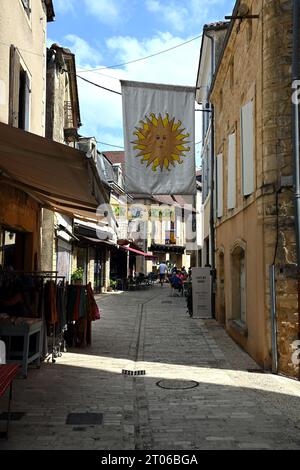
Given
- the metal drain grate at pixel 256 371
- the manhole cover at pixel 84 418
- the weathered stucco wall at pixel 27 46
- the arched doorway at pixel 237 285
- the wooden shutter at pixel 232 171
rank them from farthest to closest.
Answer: the arched doorway at pixel 237 285 < the wooden shutter at pixel 232 171 < the weathered stucco wall at pixel 27 46 < the metal drain grate at pixel 256 371 < the manhole cover at pixel 84 418

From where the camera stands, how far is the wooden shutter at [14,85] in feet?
28.1

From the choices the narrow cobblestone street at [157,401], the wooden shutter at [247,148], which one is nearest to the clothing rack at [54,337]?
the narrow cobblestone street at [157,401]

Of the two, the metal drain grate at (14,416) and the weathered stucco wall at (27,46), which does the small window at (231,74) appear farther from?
the metal drain grate at (14,416)

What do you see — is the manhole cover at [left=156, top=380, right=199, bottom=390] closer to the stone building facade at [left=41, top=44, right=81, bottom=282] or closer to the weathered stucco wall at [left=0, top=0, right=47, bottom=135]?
the weathered stucco wall at [left=0, top=0, right=47, bottom=135]

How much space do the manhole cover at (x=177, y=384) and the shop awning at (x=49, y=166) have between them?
2807 millimetres

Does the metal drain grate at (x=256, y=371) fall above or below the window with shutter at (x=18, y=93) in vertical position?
below

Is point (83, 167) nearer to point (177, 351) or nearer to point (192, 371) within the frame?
point (192, 371)

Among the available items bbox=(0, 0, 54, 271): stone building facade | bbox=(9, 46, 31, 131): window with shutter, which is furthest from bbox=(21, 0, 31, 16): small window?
Answer: bbox=(9, 46, 31, 131): window with shutter

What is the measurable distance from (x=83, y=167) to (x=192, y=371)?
12.5 ft

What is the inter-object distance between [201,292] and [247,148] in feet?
22.3

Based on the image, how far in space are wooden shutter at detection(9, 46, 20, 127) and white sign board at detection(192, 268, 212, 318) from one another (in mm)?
7731

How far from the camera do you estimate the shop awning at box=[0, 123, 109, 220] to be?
560 cm

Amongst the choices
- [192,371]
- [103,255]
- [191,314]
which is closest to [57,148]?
[192,371]

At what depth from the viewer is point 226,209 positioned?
38.7 feet
